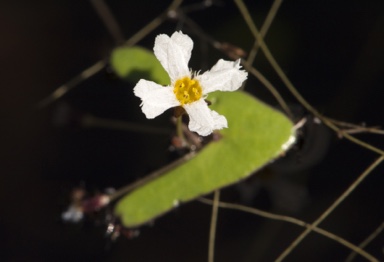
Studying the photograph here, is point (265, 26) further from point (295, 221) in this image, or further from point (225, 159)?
point (295, 221)

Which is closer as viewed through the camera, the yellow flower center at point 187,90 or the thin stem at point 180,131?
the yellow flower center at point 187,90

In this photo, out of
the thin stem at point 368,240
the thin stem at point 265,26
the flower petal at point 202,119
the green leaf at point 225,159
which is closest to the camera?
the flower petal at point 202,119

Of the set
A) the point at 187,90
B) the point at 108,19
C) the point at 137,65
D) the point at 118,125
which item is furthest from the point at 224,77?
the point at 108,19

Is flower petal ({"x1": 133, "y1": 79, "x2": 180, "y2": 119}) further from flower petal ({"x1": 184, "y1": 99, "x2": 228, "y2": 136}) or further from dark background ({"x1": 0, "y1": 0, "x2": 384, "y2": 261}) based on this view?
dark background ({"x1": 0, "y1": 0, "x2": 384, "y2": 261})

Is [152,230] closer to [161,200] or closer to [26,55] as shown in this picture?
[161,200]

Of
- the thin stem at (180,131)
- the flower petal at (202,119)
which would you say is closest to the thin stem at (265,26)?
the thin stem at (180,131)

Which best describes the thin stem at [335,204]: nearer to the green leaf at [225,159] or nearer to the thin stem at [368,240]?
the thin stem at [368,240]
